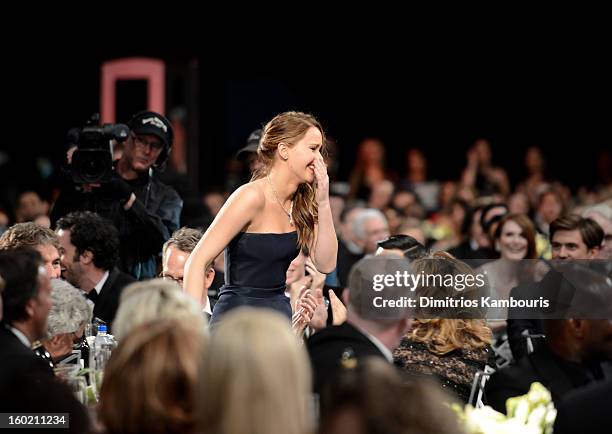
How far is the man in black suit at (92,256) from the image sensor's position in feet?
19.0

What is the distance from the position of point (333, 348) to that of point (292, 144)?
128 cm

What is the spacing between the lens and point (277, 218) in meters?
4.56

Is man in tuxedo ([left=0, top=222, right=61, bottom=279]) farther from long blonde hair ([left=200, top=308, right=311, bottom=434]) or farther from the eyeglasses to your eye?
long blonde hair ([left=200, top=308, right=311, bottom=434])

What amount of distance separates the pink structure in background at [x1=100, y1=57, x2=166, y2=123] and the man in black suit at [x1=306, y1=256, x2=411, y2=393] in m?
8.44

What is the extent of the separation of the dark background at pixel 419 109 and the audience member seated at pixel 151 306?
9.87 meters

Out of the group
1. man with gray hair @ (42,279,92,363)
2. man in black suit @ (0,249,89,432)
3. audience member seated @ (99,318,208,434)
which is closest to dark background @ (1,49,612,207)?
man with gray hair @ (42,279,92,363)

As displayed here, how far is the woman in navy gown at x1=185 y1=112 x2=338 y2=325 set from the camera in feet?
14.8

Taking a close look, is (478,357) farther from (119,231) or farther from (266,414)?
(119,231)

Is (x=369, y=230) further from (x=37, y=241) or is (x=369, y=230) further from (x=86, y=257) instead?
(x=37, y=241)

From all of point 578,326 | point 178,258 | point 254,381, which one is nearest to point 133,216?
point 178,258

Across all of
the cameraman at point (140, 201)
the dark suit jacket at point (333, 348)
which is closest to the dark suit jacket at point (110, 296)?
the cameraman at point (140, 201)

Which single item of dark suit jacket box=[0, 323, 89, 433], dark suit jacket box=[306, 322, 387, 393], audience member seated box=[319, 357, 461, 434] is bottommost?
dark suit jacket box=[0, 323, 89, 433]

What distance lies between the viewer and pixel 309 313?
180 inches

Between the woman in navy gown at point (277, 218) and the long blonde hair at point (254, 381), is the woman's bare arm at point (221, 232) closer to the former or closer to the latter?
the woman in navy gown at point (277, 218)
